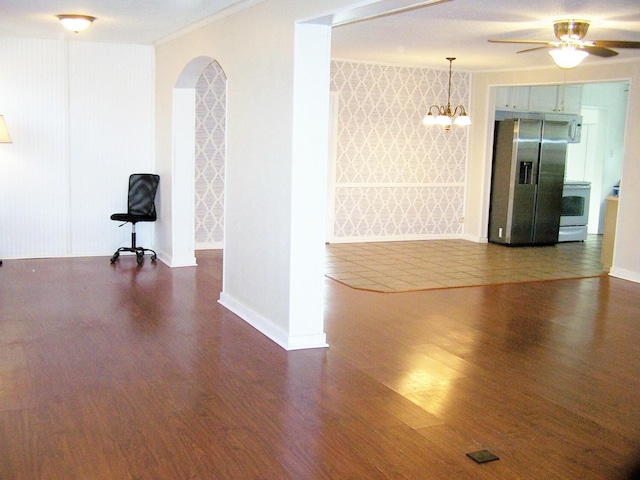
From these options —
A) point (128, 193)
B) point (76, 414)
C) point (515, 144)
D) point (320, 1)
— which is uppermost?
point (320, 1)

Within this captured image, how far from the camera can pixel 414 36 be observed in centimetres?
688

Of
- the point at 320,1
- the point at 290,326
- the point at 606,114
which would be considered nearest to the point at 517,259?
the point at 606,114

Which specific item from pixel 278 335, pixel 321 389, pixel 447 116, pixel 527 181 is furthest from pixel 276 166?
pixel 527 181

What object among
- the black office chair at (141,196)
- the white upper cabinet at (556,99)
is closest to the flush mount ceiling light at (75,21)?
the black office chair at (141,196)

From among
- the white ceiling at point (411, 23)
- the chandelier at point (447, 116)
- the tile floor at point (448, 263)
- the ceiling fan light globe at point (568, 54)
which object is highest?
the white ceiling at point (411, 23)

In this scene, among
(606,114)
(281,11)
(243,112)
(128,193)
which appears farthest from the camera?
(606,114)

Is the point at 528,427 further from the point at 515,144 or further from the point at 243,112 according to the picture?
the point at 515,144

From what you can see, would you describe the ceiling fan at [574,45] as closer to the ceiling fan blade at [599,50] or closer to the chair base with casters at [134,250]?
the ceiling fan blade at [599,50]

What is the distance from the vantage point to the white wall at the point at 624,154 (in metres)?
7.52

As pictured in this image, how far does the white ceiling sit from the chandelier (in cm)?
79

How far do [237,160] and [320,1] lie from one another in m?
1.65

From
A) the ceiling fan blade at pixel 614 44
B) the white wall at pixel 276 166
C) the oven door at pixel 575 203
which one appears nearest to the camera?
the white wall at pixel 276 166

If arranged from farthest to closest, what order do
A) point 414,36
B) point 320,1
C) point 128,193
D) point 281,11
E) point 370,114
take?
point 370,114
point 128,193
point 414,36
point 281,11
point 320,1

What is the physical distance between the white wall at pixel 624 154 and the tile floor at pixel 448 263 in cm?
36
